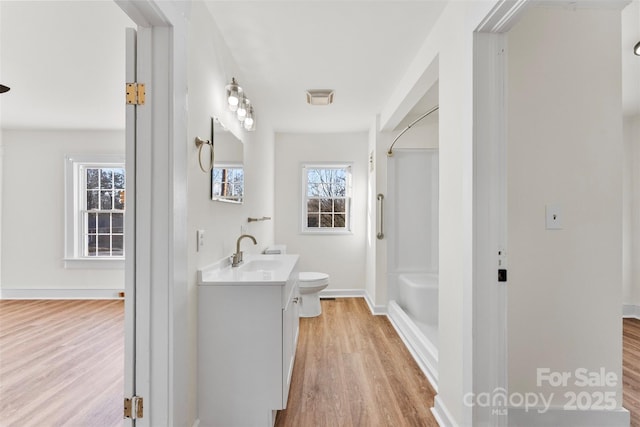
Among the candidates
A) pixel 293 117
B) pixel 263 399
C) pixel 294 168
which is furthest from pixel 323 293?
pixel 263 399

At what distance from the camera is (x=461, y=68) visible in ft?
5.39

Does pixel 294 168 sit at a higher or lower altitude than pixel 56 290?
higher

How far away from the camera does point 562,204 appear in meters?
1.77

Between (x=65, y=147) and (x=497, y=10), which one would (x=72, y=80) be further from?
(x=497, y=10)

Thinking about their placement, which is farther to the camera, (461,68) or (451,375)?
(451,375)

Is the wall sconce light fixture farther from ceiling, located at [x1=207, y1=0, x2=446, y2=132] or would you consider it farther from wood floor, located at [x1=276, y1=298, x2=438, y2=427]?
wood floor, located at [x1=276, y1=298, x2=438, y2=427]

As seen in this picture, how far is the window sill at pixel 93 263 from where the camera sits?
4.71 metres

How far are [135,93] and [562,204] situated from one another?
7.00 ft

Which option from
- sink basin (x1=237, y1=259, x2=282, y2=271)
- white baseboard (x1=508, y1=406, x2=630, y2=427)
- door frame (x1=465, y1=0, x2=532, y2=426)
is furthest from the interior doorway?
white baseboard (x1=508, y1=406, x2=630, y2=427)

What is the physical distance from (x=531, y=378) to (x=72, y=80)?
13.5ft

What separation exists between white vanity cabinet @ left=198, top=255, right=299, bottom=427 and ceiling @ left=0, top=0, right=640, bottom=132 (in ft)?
5.13

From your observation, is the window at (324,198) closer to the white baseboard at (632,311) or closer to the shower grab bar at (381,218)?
the shower grab bar at (381,218)

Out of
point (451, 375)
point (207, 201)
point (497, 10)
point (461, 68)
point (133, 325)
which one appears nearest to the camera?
point (497, 10)

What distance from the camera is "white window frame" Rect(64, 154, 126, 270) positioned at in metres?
4.68
